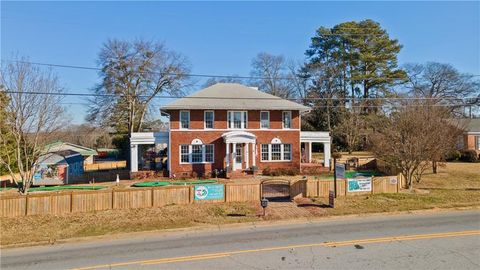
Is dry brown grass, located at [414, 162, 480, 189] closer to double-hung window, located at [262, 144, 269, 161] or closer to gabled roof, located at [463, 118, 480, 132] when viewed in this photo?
double-hung window, located at [262, 144, 269, 161]

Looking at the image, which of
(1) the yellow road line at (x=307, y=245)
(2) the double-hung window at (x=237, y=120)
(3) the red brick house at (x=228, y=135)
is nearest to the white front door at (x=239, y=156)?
(3) the red brick house at (x=228, y=135)

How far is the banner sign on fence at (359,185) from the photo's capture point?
757 inches

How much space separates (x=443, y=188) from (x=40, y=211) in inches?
1012

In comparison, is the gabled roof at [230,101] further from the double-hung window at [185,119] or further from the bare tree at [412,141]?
the bare tree at [412,141]

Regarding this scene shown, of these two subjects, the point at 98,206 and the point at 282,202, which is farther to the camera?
the point at 282,202

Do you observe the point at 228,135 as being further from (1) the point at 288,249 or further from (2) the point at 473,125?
(2) the point at 473,125

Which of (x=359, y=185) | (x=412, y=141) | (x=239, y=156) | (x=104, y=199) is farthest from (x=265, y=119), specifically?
(x=104, y=199)

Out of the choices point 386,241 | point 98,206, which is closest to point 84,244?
point 98,206

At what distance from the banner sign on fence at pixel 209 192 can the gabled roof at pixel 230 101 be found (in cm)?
1197

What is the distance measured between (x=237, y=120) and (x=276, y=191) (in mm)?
11051

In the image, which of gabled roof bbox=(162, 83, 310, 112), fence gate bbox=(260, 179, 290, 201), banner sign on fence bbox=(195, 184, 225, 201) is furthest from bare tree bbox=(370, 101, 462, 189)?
banner sign on fence bbox=(195, 184, 225, 201)

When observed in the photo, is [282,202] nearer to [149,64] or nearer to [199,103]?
[199,103]

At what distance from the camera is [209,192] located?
58.4 ft

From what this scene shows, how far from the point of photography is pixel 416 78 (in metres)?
60.8
